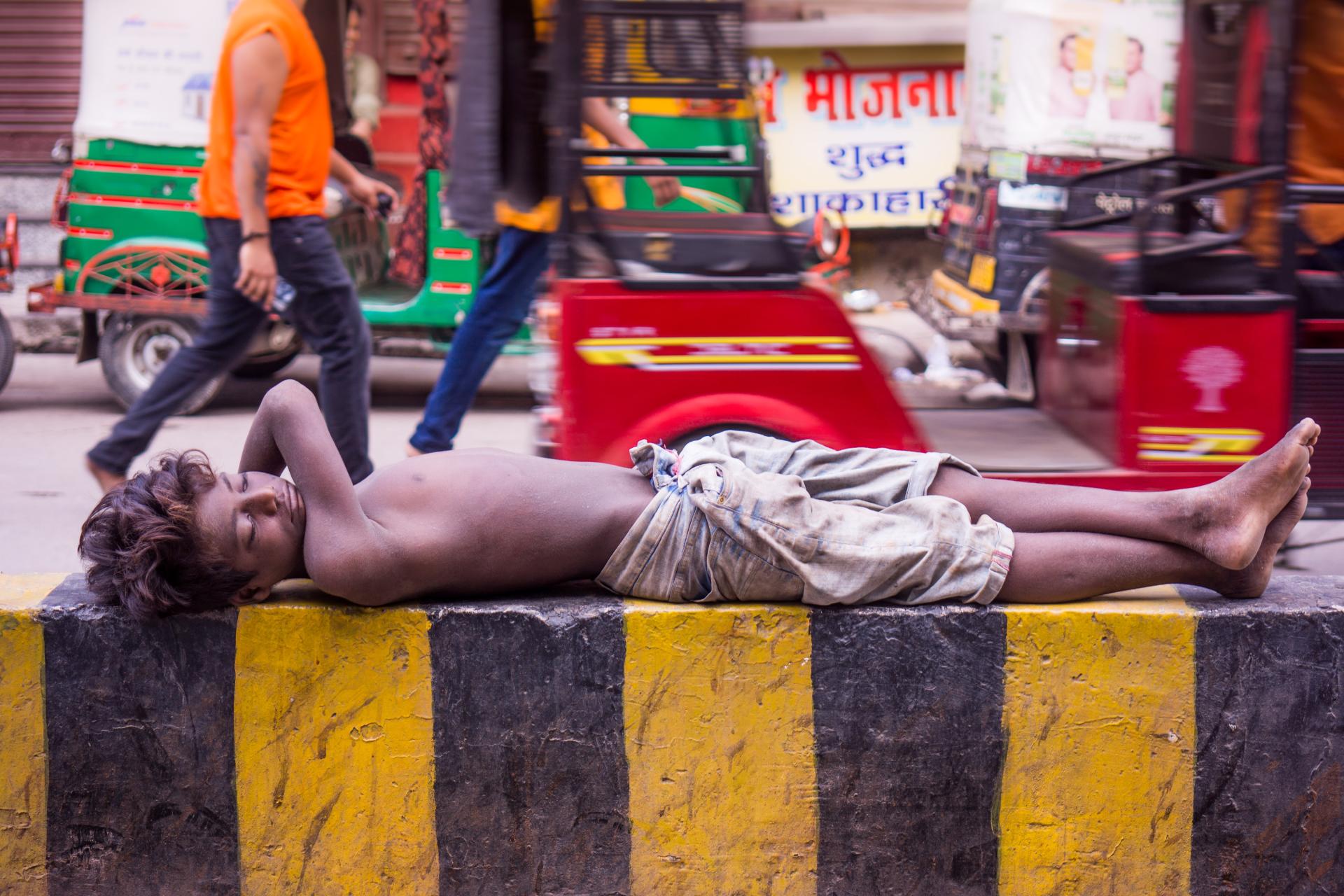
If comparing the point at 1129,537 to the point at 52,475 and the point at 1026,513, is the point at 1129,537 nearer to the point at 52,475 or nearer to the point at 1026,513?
the point at 1026,513

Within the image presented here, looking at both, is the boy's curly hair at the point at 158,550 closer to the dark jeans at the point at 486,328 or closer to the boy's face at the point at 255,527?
the boy's face at the point at 255,527

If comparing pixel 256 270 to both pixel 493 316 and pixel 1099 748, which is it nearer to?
pixel 493 316

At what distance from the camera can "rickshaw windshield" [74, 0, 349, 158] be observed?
23.5 ft

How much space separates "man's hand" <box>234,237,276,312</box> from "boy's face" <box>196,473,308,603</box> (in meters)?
2.02

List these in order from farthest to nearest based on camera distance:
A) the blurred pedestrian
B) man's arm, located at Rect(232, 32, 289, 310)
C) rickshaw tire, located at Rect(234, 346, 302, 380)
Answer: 1. the blurred pedestrian
2. rickshaw tire, located at Rect(234, 346, 302, 380)
3. man's arm, located at Rect(232, 32, 289, 310)

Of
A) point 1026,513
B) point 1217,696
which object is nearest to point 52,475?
point 1026,513

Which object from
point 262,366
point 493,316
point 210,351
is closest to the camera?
point 210,351

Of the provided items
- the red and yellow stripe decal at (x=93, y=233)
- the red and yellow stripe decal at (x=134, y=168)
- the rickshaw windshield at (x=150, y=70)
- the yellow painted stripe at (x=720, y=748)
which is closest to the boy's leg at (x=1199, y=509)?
the yellow painted stripe at (x=720, y=748)

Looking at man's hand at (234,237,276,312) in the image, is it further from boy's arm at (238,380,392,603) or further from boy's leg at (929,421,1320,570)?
boy's leg at (929,421,1320,570)

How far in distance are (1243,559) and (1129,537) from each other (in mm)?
221

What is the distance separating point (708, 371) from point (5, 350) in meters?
5.28

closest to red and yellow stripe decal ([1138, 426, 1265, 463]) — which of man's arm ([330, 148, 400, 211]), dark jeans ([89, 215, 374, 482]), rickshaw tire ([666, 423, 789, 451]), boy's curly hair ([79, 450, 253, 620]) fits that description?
rickshaw tire ([666, 423, 789, 451])

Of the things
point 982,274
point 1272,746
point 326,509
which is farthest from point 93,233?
point 1272,746

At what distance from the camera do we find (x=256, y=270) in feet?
14.4
